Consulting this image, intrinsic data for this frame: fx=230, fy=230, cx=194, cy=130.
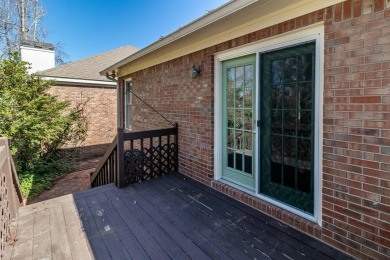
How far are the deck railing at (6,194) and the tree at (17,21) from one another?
13222 mm

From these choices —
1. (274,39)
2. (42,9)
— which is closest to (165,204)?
(274,39)

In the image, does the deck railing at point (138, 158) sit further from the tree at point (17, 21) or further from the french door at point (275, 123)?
the tree at point (17, 21)

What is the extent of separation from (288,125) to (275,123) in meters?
0.17

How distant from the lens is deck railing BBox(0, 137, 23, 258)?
90.7 inches

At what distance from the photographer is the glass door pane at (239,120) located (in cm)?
315

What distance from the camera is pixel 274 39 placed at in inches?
106

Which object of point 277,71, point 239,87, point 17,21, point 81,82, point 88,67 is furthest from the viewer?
point 17,21

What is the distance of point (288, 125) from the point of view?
2.64 meters

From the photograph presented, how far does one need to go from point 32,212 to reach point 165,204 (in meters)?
1.73

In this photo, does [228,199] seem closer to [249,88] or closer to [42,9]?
[249,88]

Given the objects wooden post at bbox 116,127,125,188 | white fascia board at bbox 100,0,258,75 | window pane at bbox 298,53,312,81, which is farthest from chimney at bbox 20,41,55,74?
window pane at bbox 298,53,312,81

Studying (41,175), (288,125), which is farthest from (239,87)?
(41,175)

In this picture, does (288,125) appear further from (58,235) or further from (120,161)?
(58,235)

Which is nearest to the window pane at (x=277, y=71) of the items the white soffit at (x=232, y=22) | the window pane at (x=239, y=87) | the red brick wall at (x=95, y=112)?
the white soffit at (x=232, y=22)
